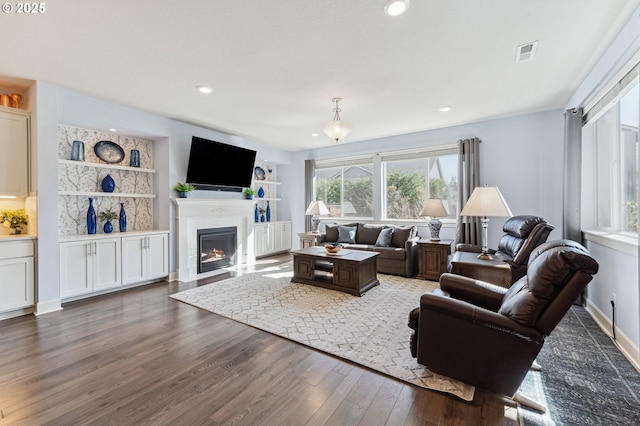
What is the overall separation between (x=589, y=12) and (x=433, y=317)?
2.61 m

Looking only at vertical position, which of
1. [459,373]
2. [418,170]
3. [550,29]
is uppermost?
[550,29]

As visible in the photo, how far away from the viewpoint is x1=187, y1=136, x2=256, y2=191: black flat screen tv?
15.9 ft

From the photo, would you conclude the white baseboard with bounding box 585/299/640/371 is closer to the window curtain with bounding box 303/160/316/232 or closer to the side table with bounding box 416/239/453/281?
the side table with bounding box 416/239/453/281

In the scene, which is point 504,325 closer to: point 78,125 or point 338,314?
point 338,314

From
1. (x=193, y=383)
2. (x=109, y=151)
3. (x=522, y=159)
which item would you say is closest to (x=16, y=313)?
(x=109, y=151)

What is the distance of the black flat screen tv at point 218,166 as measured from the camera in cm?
484

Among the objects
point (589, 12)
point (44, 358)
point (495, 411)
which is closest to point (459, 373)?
point (495, 411)

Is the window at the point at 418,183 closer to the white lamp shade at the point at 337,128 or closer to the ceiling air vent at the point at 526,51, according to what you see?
the ceiling air vent at the point at 526,51

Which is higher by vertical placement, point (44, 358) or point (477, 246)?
point (477, 246)

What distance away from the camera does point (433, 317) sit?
6.10ft

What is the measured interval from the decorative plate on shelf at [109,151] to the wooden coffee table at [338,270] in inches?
127

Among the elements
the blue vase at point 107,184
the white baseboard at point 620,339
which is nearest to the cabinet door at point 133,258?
the blue vase at point 107,184

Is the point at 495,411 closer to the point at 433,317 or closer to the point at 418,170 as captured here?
the point at 433,317

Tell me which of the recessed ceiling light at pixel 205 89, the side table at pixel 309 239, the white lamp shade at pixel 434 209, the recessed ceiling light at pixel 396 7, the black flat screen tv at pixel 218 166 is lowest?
the side table at pixel 309 239
